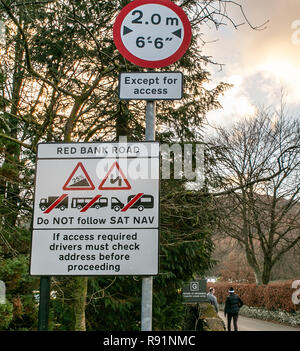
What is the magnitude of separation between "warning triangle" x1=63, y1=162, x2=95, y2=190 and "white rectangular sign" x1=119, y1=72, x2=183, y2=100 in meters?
0.64

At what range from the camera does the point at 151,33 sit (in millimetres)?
2955

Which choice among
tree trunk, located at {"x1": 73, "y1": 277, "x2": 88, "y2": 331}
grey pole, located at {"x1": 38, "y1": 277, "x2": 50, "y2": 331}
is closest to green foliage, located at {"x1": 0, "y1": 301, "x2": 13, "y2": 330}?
tree trunk, located at {"x1": 73, "y1": 277, "x2": 88, "y2": 331}

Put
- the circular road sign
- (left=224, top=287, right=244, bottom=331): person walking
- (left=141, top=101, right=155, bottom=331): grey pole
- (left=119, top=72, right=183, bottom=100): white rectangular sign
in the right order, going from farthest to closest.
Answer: (left=224, top=287, right=244, bottom=331): person walking, the circular road sign, (left=119, top=72, right=183, bottom=100): white rectangular sign, (left=141, top=101, right=155, bottom=331): grey pole

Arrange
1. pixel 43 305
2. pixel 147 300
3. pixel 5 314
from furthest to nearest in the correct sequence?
pixel 5 314 < pixel 147 300 < pixel 43 305

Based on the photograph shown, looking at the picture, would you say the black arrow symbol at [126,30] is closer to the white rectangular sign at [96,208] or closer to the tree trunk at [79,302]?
the white rectangular sign at [96,208]

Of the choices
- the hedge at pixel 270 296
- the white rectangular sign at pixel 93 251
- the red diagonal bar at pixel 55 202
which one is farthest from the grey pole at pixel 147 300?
the hedge at pixel 270 296

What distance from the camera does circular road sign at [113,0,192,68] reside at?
2.97 meters

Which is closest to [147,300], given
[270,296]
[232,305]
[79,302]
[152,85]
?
[152,85]

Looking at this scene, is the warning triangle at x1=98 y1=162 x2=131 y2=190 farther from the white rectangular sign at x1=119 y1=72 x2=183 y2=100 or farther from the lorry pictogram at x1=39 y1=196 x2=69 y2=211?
the white rectangular sign at x1=119 y1=72 x2=183 y2=100

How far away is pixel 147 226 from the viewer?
2398 mm

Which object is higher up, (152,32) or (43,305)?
(152,32)

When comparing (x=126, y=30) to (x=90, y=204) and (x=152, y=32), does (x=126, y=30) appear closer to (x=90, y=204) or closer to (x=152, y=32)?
(x=152, y=32)

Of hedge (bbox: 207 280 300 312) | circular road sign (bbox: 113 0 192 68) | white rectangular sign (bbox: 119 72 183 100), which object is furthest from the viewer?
hedge (bbox: 207 280 300 312)

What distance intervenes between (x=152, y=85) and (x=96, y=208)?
2.99 feet
